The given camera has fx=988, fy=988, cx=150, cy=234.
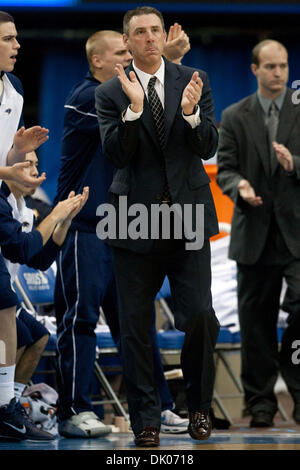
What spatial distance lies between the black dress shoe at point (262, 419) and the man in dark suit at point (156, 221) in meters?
1.39

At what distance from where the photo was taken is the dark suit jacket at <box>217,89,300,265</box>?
18.9ft

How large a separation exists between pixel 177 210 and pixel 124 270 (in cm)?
37

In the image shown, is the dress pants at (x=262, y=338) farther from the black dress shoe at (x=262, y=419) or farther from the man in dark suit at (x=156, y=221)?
the man in dark suit at (x=156, y=221)

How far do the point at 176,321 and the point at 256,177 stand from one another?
172 centimetres

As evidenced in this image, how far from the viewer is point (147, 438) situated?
4281mm

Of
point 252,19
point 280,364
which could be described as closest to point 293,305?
point 280,364

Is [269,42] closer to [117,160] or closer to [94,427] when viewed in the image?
[117,160]

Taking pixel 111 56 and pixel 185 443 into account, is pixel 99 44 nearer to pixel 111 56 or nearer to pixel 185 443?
pixel 111 56

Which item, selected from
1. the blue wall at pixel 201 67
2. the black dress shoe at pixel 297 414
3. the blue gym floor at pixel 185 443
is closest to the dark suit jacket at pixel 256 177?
the black dress shoe at pixel 297 414

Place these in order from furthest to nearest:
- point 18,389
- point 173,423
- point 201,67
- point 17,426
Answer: point 201,67, point 173,423, point 18,389, point 17,426

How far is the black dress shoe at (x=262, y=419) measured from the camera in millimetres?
5715

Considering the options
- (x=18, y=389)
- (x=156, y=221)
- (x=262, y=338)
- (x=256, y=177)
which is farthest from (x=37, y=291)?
(x=156, y=221)

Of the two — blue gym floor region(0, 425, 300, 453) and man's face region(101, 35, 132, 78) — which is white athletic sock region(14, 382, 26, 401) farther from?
man's face region(101, 35, 132, 78)

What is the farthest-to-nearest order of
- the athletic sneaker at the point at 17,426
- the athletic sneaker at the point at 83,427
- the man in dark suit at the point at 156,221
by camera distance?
1. the athletic sneaker at the point at 83,427
2. the athletic sneaker at the point at 17,426
3. the man in dark suit at the point at 156,221
